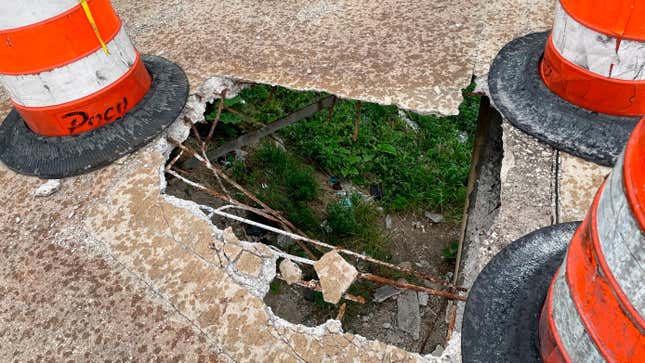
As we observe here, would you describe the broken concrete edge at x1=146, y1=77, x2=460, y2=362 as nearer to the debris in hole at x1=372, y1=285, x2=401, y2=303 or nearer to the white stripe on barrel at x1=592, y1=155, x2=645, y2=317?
the white stripe on barrel at x1=592, y1=155, x2=645, y2=317

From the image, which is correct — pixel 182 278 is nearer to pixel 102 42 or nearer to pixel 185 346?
pixel 185 346

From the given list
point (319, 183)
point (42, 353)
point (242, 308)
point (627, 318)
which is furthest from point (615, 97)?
point (319, 183)

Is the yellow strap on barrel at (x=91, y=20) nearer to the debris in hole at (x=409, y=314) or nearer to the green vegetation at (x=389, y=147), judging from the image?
the green vegetation at (x=389, y=147)

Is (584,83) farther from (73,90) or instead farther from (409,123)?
(409,123)

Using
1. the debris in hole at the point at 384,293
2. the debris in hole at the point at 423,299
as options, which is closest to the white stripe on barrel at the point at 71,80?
the debris in hole at the point at 384,293

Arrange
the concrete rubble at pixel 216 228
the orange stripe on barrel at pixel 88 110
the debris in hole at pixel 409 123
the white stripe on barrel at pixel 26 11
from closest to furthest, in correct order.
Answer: the concrete rubble at pixel 216 228 → the white stripe on barrel at pixel 26 11 → the orange stripe on barrel at pixel 88 110 → the debris in hole at pixel 409 123

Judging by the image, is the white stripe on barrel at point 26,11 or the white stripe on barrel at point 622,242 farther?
the white stripe on barrel at point 26,11

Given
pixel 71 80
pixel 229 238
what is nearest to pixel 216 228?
pixel 229 238
